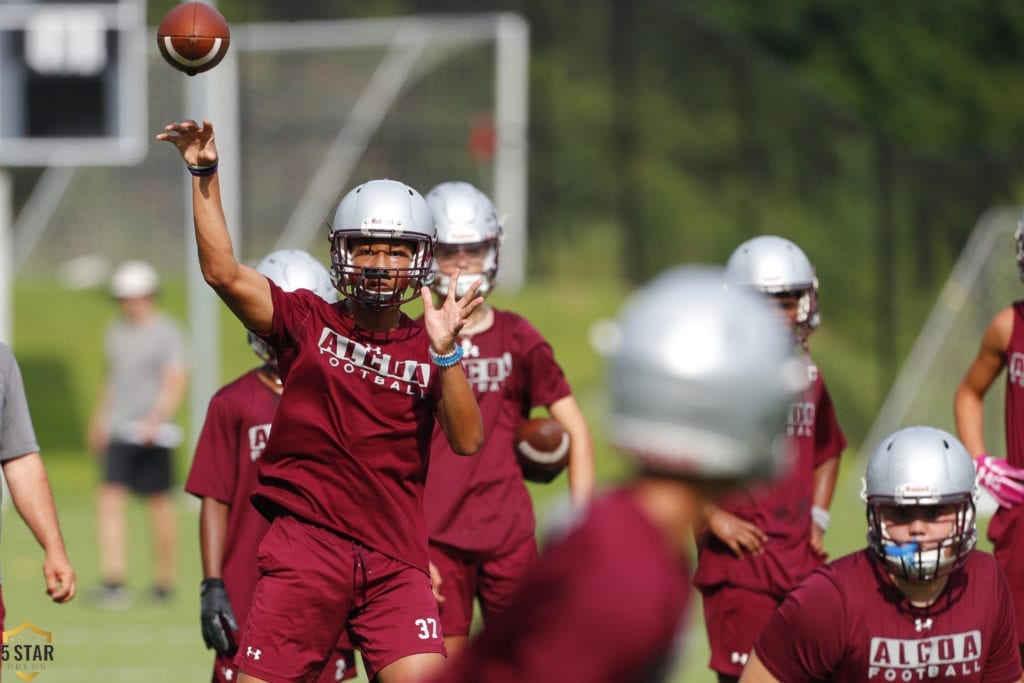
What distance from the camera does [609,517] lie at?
8.77ft

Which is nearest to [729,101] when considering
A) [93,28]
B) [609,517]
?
[93,28]

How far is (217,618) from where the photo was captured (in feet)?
17.7

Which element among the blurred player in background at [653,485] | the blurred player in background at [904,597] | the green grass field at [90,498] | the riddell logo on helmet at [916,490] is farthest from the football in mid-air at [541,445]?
the blurred player in background at [653,485]

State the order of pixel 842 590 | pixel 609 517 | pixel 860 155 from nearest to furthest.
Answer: pixel 609 517 → pixel 842 590 → pixel 860 155

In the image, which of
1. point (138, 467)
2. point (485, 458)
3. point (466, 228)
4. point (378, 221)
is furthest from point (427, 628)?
point (138, 467)

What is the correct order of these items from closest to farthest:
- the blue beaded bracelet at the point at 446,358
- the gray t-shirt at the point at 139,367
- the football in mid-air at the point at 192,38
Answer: the blue beaded bracelet at the point at 446,358, the football in mid-air at the point at 192,38, the gray t-shirt at the point at 139,367

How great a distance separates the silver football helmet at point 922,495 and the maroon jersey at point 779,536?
1289 millimetres

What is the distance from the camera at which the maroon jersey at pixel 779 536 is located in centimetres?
599

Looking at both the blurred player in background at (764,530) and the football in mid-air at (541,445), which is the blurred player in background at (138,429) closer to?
the football in mid-air at (541,445)

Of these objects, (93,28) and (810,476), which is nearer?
(810,476)

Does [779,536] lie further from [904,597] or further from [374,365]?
[374,365]

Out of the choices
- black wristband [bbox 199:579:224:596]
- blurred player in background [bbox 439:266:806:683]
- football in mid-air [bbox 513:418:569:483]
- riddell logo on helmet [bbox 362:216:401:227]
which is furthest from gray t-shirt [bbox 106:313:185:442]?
blurred player in background [bbox 439:266:806:683]

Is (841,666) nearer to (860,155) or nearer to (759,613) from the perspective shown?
(759,613)

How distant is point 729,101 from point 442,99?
3.59m
